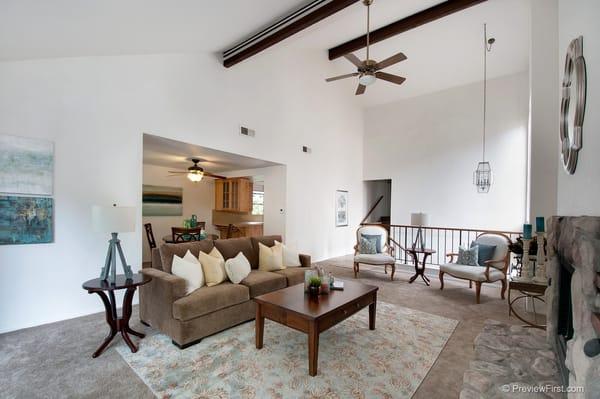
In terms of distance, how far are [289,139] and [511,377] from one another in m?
5.26

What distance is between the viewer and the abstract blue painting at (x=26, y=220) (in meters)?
2.84

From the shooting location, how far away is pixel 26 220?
2.94m

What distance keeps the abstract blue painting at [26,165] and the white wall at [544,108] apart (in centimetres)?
596

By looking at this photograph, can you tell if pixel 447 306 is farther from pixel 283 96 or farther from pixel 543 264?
pixel 283 96

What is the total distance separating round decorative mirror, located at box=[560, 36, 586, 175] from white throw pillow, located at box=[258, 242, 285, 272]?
323cm

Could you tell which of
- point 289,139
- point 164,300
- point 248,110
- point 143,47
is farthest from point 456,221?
point 143,47

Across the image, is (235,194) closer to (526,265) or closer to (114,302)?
(114,302)

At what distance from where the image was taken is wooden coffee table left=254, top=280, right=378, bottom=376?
221cm

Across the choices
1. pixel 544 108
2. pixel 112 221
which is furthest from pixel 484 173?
pixel 112 221

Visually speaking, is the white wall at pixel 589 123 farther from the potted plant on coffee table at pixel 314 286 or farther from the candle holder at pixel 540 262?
the potted plant on coffee table at pixel 314 286

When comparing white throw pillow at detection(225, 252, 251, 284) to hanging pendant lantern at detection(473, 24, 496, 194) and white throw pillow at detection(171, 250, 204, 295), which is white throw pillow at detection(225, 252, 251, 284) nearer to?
white throw pillow at detection(171, 250, 204, 295)

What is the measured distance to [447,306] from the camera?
12.6 ft

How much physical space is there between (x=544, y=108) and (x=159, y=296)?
17.0ft

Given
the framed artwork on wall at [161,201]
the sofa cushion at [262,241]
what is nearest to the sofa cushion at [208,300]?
the sofa cushion at [262,241]
